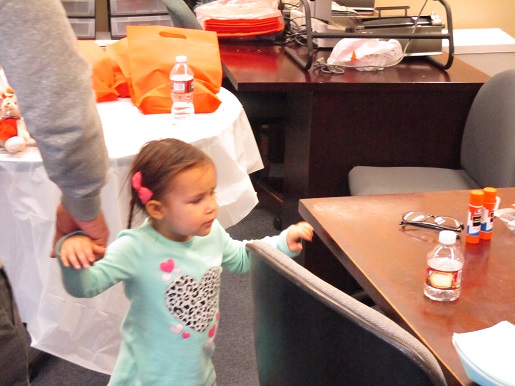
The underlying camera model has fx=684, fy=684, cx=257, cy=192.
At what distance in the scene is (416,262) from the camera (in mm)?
1258

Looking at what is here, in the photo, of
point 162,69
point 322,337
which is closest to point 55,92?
point 322,337

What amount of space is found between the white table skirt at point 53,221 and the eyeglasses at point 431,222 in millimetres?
619

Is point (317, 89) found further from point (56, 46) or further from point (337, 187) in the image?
point (56, 46)

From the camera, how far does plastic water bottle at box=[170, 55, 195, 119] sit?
188cm

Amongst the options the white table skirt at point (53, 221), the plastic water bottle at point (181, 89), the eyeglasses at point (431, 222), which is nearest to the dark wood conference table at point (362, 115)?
the plastic water bottle at point (181, 89)

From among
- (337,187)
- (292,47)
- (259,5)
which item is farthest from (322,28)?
(337,187)

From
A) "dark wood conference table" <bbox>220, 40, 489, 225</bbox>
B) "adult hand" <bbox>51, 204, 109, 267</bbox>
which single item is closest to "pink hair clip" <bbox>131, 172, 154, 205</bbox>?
"adult hand" <bbox>51, 204, 109, 267</bbox>

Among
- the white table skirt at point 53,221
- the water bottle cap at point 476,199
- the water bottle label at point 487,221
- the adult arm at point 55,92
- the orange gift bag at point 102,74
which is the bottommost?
the white table skirt at point 53,221

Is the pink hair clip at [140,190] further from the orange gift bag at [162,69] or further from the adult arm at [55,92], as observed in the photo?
the orange gift bag at [162,69]

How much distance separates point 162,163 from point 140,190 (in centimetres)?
7

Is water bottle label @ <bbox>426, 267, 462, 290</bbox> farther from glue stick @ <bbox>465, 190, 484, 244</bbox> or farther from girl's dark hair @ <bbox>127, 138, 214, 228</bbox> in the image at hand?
girl's dark hair @ <bbox>127, 138, 214, 228</bbox>

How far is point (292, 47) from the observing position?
2.85 meters

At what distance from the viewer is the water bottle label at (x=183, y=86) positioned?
187 centimetres

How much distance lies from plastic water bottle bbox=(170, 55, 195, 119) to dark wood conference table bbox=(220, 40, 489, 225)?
1.24 ft
